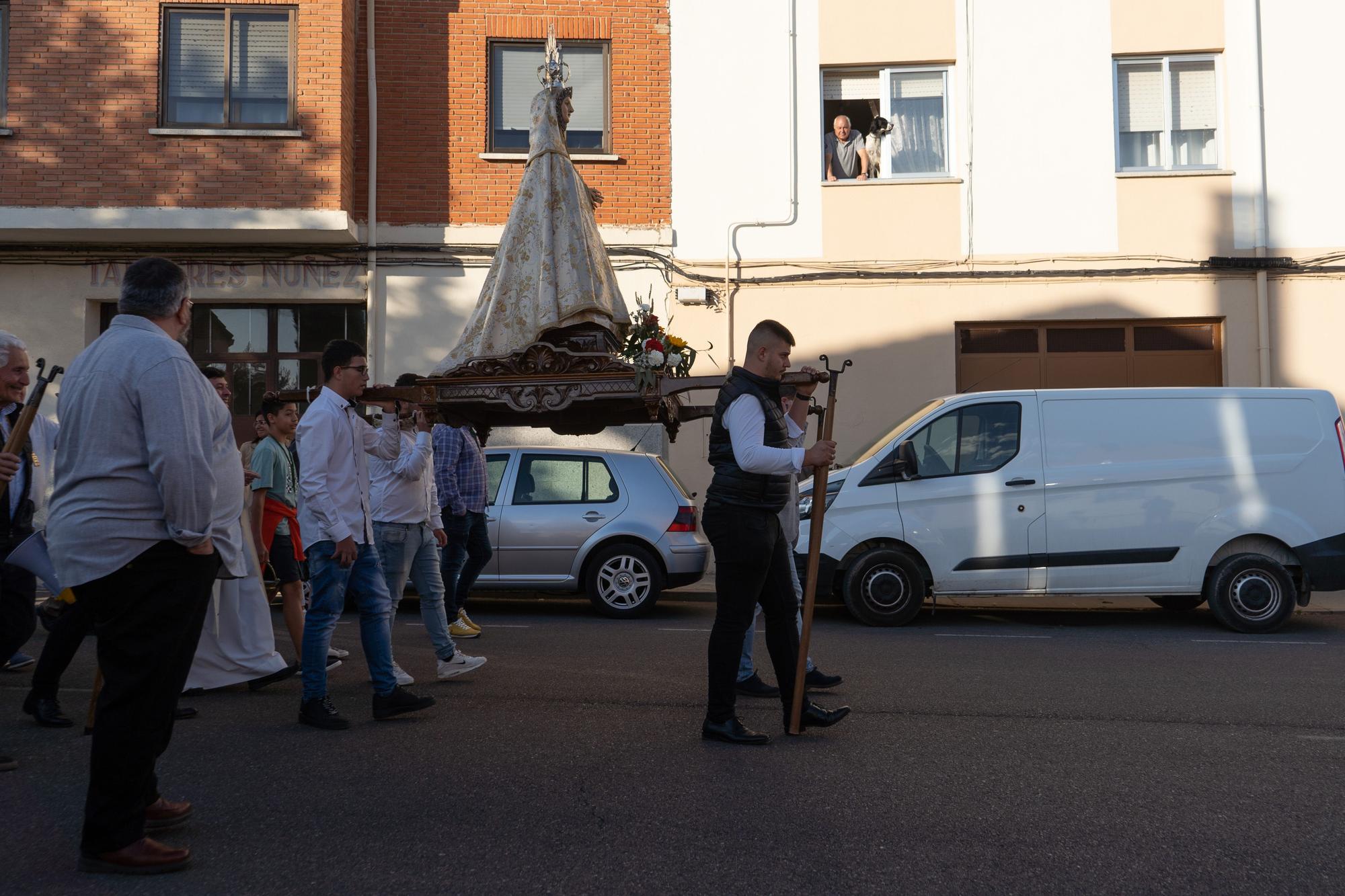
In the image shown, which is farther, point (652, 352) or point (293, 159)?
point (293, 159)

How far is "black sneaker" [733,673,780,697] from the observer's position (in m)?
6.62

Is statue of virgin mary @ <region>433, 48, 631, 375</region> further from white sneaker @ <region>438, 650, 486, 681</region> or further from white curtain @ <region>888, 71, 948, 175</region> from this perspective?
white curtain @ <region>888, 71, 948, 175</region>

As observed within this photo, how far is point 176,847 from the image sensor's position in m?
3.69

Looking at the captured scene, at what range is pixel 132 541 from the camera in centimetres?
366

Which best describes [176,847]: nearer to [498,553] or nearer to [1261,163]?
[498,553]

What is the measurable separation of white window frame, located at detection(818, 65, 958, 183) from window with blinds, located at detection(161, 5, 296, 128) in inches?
266

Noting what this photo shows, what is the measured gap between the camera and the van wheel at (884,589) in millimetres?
10000

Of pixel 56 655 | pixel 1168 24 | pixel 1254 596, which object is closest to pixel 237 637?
pixel 56 655

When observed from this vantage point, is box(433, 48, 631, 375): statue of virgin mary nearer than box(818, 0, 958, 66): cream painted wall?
Yes

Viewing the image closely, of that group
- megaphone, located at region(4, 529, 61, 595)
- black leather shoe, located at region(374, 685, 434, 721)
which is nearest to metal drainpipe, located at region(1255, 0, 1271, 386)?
black leather shoe, located at region(374, 685, 434, 721)

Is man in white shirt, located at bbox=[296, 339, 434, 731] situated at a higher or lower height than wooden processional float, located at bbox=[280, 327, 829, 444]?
lower

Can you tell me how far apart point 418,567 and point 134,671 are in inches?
127

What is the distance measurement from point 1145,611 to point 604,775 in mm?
8198

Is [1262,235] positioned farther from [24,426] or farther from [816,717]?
[24,426]
